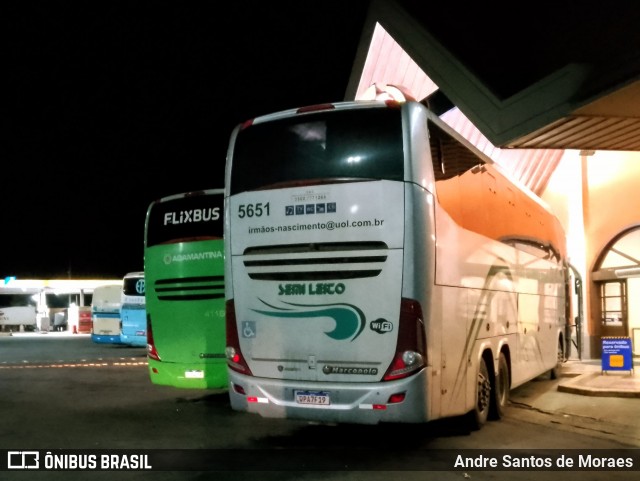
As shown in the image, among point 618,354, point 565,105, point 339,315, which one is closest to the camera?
point 339,315

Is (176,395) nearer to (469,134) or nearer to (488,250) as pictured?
(488,250)

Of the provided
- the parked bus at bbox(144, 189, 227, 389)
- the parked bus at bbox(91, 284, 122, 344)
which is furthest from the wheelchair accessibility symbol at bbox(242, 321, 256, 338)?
the parked bus at bbox(91, 284, 122, 344)

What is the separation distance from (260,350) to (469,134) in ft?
49.6

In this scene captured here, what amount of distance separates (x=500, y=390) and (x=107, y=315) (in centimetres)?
2198

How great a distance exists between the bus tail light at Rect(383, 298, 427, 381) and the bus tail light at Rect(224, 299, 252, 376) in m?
1.90

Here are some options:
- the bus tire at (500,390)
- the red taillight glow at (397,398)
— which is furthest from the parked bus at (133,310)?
the red taillight glow at (397,398)

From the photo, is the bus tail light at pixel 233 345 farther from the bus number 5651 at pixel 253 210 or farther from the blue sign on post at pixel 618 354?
the blue sign on post at pixel 618 354

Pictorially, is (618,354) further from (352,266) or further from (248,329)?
(248,329)

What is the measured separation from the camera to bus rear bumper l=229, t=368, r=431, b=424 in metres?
6.84

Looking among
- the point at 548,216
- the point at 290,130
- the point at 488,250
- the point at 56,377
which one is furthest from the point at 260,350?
the point at 56,377

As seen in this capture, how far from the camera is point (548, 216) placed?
44.8ft

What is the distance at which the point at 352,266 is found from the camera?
7.10m

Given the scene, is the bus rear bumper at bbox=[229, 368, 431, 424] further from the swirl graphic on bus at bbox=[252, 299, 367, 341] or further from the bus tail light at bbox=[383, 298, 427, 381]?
the swirl graphic on bus at bbox=[252, 299, 367, 341]

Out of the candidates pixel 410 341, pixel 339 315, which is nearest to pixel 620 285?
pixel 410 341
